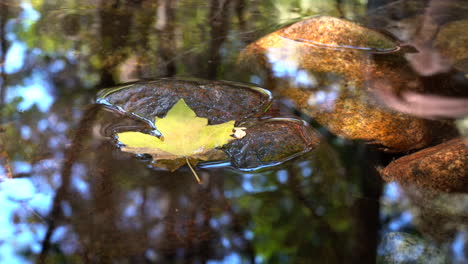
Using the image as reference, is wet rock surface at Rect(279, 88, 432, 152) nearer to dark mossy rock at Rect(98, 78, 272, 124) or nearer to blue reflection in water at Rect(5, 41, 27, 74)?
dark mossy rock at Rect(98, 78, 272, 124)

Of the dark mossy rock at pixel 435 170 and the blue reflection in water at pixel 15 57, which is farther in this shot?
the blue reflection in water at pixel 15 57

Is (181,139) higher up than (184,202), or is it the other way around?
(181,139)

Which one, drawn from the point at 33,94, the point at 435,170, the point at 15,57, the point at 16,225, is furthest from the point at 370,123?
the point at 15,57

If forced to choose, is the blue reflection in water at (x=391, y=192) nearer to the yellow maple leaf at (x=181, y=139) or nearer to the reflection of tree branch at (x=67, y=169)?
the yellow maple leaf at (x=181, y=139)

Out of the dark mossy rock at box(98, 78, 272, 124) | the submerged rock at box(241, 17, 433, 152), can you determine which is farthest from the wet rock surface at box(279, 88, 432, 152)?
the dark mossy rock at box(98, 78, 272, 124)

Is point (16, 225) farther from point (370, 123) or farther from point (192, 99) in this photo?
point (370, 123)

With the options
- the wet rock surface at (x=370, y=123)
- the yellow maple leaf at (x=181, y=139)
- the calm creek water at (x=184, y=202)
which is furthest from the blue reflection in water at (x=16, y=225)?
the wet rock surface at (x=370, y=123)
